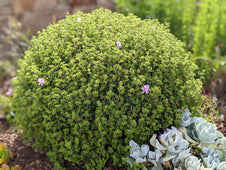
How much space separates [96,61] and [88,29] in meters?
0.47

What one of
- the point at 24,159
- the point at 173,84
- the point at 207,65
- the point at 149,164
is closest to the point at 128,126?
the point at 149,164

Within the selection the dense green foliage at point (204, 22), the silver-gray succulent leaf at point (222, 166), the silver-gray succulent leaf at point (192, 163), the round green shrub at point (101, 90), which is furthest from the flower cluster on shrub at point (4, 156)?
the dense green foliage at point (204, 22)

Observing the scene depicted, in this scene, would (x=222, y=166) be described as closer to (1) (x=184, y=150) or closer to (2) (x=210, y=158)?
(2) (x=210, y=158)

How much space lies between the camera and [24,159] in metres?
2.88

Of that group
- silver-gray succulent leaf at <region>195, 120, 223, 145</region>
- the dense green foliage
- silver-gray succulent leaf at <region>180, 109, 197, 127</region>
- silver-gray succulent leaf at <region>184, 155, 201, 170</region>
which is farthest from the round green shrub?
the dense green foliage

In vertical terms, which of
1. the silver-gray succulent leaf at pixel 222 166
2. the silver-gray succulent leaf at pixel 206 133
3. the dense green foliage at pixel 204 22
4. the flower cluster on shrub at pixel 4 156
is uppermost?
the dense green foliage at pixel 204 22

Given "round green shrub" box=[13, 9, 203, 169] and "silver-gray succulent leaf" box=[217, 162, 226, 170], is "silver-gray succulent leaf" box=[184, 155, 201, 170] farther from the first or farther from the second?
"round green shrub" box=[13, 9, 203, 169]

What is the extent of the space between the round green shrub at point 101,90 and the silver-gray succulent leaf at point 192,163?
0.36m

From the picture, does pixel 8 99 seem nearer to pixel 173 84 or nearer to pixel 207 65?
pixel 173 84

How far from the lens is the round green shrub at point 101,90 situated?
2.34m

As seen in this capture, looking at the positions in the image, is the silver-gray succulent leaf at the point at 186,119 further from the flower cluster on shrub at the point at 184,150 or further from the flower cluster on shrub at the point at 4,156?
the flower cluster on shrub at the point at 4,156

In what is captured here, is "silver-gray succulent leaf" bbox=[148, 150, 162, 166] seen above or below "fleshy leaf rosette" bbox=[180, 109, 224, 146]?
below

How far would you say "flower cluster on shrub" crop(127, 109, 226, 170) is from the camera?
2.33 metres

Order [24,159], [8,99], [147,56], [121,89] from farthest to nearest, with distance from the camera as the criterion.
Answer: [8,99] → [24,159] → [147,56] → [121,89]
